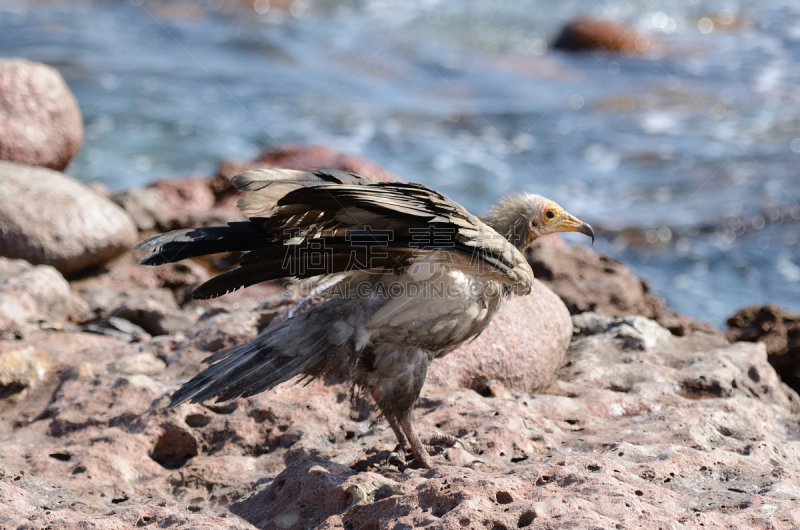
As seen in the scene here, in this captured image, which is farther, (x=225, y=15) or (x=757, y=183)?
(x=225, y=15)

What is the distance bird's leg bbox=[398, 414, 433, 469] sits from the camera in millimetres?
3750

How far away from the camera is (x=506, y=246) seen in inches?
146

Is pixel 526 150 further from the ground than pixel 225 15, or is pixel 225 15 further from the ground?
pixel 225 15

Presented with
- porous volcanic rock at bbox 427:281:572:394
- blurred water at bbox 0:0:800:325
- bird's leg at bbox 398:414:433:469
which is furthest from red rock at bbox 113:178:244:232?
bird's leg at bbox 398:414:433:469

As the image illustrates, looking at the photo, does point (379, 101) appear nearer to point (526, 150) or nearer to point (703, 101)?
point (526, 150)

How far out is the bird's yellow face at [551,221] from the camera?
14.7 feet

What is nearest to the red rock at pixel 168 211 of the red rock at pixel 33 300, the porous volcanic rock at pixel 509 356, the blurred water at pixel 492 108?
the red rock at pixel 33 300

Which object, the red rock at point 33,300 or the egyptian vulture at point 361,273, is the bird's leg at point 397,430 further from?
the red rock at point 33,300

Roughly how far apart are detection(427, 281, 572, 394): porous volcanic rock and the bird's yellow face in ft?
1.66

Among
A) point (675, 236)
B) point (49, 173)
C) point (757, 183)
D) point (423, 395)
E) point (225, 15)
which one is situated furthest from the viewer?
point (225, 15)

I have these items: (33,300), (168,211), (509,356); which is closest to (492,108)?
(168,211)

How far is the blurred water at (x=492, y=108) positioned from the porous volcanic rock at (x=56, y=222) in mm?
5398

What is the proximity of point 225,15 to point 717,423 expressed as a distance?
2273 cm

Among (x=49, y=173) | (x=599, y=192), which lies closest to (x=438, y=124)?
(x=599, y=192)
